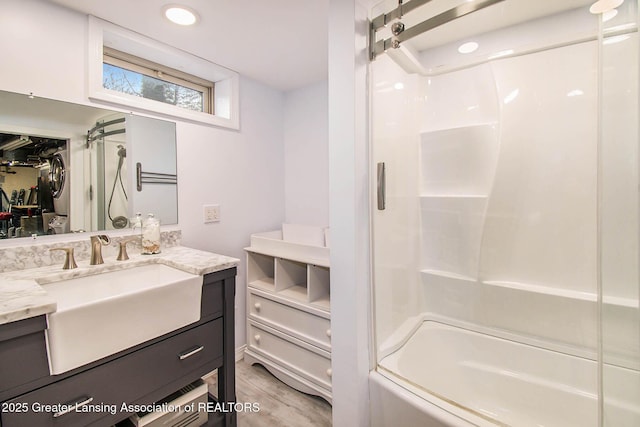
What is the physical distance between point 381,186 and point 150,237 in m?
1.29

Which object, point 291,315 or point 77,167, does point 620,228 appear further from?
point 77,167

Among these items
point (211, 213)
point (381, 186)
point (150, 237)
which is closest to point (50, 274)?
point (150, 237)

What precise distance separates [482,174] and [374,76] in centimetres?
83

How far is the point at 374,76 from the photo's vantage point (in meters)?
1.28

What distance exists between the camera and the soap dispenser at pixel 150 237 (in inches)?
60.5

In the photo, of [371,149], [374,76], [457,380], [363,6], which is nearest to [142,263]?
[371,149]

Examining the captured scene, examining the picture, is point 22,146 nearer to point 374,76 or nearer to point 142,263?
point 142,263

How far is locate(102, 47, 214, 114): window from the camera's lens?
1.63 m

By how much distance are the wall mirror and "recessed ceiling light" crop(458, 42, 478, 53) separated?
1.80 m

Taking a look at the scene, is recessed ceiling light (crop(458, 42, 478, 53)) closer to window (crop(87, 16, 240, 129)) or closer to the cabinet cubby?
the cabinet cubby

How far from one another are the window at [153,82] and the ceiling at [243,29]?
235 mm

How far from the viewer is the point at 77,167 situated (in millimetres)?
1374

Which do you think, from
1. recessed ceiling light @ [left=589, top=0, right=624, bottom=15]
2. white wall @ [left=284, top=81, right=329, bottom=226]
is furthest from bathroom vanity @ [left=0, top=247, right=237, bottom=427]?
recessed ceiling light @ [left=589, top=0, right=624, bottom=15]

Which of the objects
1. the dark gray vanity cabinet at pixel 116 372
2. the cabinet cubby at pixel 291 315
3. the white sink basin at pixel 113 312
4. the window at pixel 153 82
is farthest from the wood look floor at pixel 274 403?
the window at pixel 153 82
